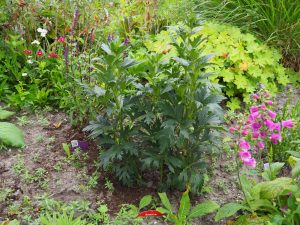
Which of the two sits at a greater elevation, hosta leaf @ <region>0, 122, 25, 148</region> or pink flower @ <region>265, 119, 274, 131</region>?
pink flower @ <region>265, 119, 274, 131</region>

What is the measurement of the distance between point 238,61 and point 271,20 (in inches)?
29.2

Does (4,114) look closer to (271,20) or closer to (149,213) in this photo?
(149,213)

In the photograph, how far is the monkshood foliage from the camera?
2.56 m

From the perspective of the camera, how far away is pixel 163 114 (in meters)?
2.74

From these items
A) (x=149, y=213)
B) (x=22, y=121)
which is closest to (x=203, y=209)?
(x=149, y=213)

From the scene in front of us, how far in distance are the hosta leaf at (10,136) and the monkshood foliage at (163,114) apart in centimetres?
82

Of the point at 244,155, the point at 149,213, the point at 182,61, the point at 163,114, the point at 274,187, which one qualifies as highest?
the point at 182,61

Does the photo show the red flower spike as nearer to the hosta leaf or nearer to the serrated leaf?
the serrated leaf

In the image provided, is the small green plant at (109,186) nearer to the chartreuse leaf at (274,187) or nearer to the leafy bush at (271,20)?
the chartreuse leaf at (274,187)

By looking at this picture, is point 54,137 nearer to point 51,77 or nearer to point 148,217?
point 51,77

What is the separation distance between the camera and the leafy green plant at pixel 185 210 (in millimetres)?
2662

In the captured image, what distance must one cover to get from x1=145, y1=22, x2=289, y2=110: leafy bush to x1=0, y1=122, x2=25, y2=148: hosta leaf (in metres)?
1.57

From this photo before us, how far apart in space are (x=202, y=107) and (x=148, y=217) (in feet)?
2.63

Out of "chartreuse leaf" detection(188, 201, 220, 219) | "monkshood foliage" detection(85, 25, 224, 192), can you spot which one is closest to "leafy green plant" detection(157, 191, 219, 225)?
"chartreuse leaf" detection(188, 201, 220, 219)
